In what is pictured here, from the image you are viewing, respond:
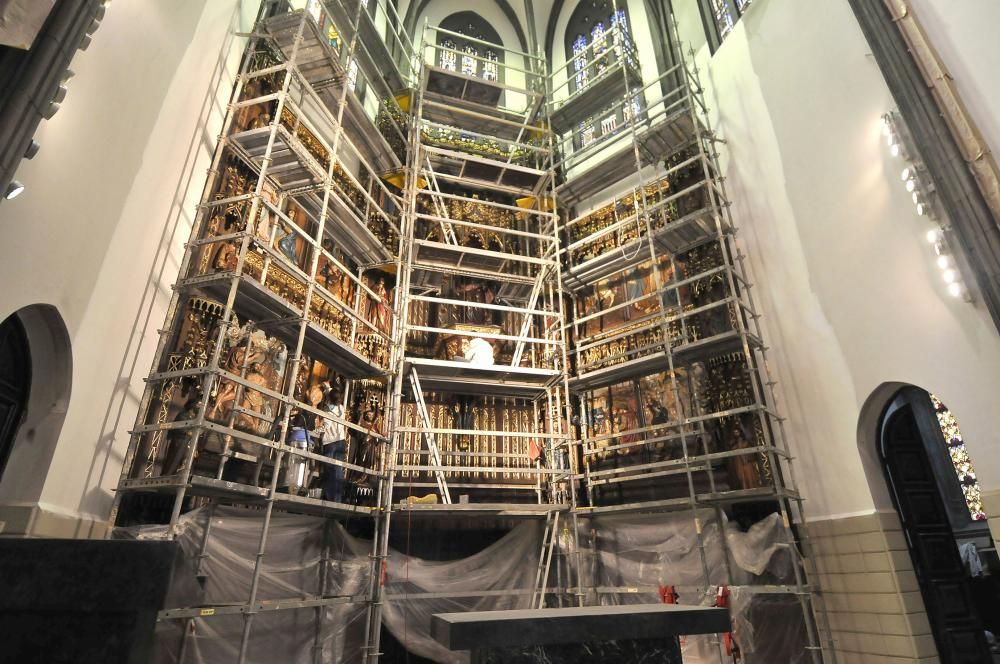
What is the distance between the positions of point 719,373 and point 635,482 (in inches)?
95.4

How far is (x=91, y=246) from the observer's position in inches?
208

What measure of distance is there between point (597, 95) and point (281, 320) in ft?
28.6

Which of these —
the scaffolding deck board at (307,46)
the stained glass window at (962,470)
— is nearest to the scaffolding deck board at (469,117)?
the scaffolding deck board at (307,46)

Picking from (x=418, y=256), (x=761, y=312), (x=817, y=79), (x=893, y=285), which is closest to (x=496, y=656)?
(x=893, y=285)

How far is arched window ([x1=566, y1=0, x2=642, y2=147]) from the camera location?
41.2ft

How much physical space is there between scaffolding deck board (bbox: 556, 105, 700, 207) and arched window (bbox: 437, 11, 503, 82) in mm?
4430

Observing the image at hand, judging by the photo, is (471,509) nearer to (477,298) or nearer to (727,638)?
(727,638)

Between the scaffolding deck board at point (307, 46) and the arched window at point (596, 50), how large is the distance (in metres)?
5.89

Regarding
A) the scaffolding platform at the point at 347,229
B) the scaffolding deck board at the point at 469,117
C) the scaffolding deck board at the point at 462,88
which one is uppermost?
the scaffolding deck board at the point at 462,88

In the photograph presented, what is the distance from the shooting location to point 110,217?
5496 mm

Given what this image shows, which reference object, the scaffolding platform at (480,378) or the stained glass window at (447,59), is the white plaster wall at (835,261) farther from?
the stained glass window at (447,59)

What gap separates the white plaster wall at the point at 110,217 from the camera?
4773 mm

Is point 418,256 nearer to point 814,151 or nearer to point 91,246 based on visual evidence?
point 91,246

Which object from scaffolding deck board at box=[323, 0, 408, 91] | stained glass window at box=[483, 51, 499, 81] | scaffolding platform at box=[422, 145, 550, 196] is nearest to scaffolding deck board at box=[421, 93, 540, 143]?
scaffolding platform at box=[422, 145, 550, 196]
